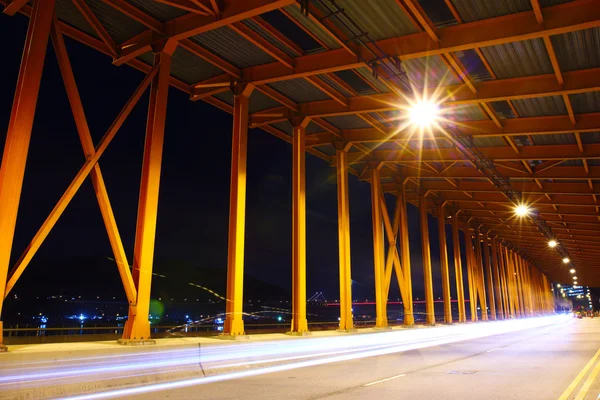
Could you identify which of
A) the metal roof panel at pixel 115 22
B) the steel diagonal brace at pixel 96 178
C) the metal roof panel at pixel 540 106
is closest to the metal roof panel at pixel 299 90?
the metal roof panel at pixel 115 22

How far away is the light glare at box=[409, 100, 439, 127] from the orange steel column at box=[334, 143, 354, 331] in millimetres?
4025

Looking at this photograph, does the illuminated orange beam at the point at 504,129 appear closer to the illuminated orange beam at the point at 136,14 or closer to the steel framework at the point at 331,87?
the steel framework at the point at 331,87

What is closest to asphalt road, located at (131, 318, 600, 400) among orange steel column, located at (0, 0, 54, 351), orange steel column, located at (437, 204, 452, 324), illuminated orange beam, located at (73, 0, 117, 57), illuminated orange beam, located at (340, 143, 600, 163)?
orange steel column, located at (0, 0, 54, 351)

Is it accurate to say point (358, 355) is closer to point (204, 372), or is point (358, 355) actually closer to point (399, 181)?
point (204, 372)

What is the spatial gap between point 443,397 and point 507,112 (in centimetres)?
1549

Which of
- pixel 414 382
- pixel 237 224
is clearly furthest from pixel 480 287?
pixel 414 382

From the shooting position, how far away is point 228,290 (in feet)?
48.9

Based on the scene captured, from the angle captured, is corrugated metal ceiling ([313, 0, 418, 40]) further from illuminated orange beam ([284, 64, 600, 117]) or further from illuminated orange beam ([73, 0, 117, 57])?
illuminated orange beam ([73, 0, 117, 57])

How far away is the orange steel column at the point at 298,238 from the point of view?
57.5 ft

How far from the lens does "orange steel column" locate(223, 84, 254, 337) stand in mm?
14523

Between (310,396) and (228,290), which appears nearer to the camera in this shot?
(310,396)

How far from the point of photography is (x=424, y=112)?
18344 millimetres

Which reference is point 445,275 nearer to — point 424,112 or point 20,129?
point 424,112

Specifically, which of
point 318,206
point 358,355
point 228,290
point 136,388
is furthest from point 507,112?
point 318,206
